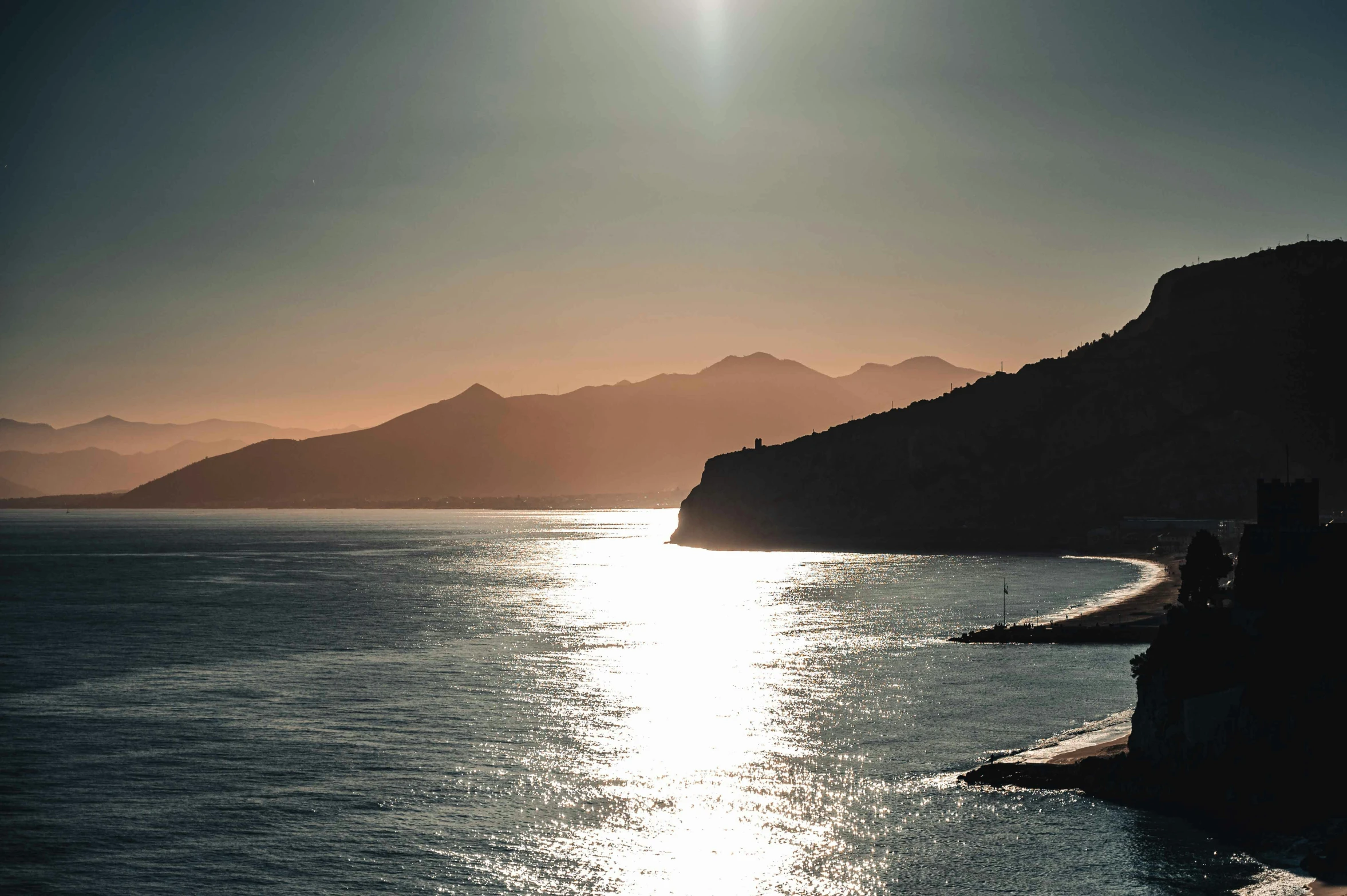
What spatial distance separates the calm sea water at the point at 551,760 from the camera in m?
40.8

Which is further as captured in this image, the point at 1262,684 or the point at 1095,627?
the point at 1095,627

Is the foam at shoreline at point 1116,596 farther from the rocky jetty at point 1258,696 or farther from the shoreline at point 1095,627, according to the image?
the rocky jetty at point 1258,696

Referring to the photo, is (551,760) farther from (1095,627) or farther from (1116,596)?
(1116,596)

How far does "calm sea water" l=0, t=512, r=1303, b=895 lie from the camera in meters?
40.8

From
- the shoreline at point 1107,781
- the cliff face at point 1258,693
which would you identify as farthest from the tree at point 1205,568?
the shoreline at point 1107,781

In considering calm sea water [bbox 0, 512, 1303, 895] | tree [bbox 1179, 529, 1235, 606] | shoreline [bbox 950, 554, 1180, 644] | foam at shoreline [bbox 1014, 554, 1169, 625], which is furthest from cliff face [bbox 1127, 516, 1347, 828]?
foam at shoreline [bbox 1014, 554, 1169, 625]

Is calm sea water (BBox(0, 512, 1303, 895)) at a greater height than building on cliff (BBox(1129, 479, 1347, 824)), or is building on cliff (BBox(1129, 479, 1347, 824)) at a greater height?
building on cliff (BBox(1129, 479, 1347, 824))

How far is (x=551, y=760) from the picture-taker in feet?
183

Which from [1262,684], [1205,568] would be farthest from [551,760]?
[1205,568]

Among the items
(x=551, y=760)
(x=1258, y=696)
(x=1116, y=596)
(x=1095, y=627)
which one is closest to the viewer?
(x=1258, y=696)

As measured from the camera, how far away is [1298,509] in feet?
156


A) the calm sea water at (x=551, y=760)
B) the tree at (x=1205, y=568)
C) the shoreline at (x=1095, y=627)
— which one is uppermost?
the tree at (x=1205, y=568)

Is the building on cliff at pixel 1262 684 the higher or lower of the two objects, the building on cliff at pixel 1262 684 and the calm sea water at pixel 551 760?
the higher

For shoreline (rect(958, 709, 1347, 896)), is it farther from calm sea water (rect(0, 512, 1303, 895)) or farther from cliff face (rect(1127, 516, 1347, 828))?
calm sea water (rect(0, 512, 1303, 895))
